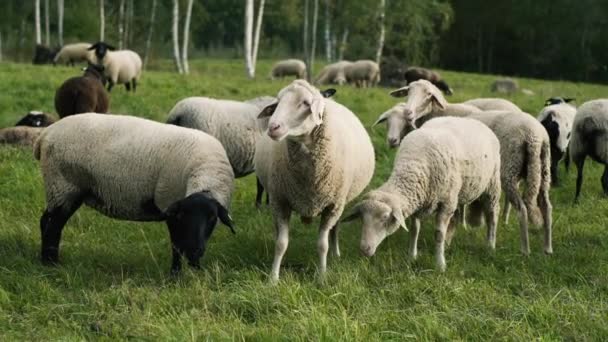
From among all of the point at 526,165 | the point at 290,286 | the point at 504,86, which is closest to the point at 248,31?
the point at 504,86

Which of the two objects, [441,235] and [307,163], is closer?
[307,163]

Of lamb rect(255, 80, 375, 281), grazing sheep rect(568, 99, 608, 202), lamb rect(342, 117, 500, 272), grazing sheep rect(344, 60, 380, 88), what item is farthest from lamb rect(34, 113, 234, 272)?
grazing sheep rect(344, 60, 380, 88)

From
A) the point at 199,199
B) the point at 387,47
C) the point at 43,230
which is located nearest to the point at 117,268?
the point at 43,230

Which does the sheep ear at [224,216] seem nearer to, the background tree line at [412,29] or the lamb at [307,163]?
the lamb at [307,163]

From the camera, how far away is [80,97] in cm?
1004

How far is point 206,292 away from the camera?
4.59 meters

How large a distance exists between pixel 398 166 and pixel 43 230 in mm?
3048

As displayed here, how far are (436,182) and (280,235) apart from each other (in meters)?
1.43

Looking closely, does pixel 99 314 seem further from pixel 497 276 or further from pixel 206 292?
pixel 497 276

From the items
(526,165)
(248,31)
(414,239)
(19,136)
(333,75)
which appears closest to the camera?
(414,239)

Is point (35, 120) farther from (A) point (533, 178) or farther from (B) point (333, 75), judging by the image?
(B) point (333, 75)

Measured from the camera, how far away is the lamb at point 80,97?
1005 centimetres

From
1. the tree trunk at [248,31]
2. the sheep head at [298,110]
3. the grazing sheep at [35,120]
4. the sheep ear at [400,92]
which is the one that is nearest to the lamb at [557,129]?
the sheep ear at [400,92]

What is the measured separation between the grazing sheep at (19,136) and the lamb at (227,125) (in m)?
3.49
